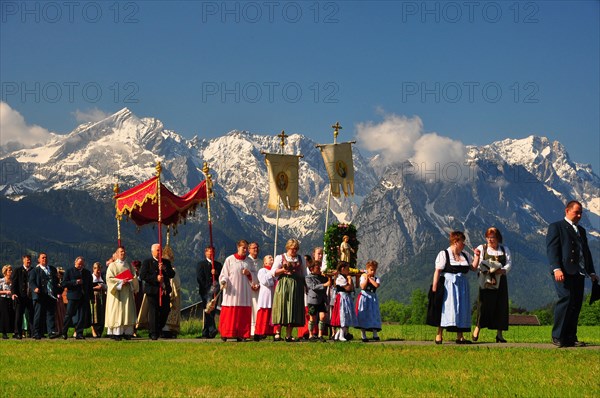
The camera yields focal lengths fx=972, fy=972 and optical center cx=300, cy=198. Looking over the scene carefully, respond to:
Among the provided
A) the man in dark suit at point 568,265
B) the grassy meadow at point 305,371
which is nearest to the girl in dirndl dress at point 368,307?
the grassy meadow at point 305,371

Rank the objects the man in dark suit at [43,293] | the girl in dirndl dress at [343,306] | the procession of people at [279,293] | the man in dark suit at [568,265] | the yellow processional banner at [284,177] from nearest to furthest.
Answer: the man in dark suit at [568,265], the procession of people at [279,293], the girl in dirndl dress at [343,306], the man in dark suit at [43,293], the yellow processional banner at [284,177]

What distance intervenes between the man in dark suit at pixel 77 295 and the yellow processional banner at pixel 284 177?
34.3 ft

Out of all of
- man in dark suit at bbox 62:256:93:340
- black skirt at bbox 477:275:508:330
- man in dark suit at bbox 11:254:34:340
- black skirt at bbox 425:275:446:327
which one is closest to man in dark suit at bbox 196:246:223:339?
man in dark suit at bbox 62:256:93:340

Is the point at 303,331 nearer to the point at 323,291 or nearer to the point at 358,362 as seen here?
the point at 323,291

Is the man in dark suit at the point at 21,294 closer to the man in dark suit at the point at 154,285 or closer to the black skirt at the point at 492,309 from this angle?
the man in dark suit at the point at 154,285

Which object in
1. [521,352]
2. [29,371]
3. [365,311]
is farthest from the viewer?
[365,311]

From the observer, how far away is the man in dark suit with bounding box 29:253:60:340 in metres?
26.8

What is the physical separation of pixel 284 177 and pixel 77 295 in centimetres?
1152

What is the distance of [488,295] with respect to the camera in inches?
842

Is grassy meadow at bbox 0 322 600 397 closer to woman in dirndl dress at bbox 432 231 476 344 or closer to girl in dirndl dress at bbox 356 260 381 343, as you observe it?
woman in dirndl dress at bbox 432 231 476 344

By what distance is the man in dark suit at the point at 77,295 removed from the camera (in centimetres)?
2641

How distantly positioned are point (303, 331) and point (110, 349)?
23.7ft

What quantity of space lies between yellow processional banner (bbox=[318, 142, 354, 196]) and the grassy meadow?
57.5ft

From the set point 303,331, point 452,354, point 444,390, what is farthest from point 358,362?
point 303,331
